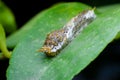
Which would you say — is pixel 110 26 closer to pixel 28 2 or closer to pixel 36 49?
pixel 36 49

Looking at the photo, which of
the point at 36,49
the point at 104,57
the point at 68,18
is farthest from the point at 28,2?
the point at 36,49

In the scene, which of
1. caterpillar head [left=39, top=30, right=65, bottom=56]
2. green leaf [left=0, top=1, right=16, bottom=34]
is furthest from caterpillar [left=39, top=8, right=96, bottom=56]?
green leaf [left=0, top=1, right=16, bottom=34]

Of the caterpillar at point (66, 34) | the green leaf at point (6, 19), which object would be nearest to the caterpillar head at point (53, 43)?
the caterpillar at point (66, 34)

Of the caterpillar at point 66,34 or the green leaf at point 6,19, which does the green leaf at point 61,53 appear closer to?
the caterpillar at point 66,34

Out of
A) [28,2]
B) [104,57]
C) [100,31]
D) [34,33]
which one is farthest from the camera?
[28,2]

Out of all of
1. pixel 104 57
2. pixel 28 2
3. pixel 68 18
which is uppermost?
pixel 68 18

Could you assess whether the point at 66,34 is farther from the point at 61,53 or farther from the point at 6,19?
the point at 6,19
